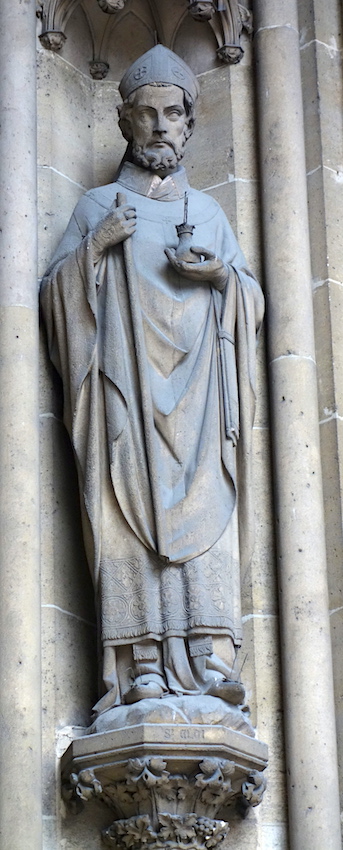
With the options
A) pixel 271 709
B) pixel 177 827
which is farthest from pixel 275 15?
pixel 177 827

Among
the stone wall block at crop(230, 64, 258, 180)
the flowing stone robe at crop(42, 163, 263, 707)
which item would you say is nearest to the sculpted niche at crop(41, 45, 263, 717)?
the flowing stone robe at crop(42, 163, 263, 707)

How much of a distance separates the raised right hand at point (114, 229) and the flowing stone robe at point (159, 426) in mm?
49

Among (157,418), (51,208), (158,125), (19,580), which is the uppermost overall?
(158,125)

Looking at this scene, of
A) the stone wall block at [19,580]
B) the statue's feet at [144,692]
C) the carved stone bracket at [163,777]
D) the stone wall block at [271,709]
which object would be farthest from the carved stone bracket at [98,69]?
the carved stone bracket at [163,777]

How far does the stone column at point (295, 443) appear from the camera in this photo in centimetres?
592

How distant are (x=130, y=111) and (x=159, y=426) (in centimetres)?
109

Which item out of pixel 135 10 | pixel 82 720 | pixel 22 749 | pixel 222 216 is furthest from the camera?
pixel 135 10

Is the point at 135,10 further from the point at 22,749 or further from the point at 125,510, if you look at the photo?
the point at 22,749

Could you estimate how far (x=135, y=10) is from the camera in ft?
22.8

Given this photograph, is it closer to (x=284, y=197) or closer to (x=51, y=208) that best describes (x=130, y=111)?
(x=51, y=208)

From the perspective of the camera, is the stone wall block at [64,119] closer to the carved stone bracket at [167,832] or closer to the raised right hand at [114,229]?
the raised right hand at [114,229]

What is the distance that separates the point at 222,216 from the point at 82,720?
167 cm

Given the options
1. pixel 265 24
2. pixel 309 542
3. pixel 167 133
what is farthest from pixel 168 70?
pixel 309 542

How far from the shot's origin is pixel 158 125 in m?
6.28
